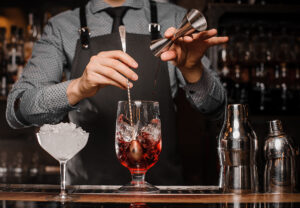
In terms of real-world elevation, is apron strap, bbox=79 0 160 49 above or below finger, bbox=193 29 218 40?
above

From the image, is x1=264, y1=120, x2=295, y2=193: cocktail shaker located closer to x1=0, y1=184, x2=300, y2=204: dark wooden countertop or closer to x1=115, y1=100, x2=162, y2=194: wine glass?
x1=0, y1=184, x2=300, y2=204: dark wooden countertop

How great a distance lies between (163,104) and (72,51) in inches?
18.4

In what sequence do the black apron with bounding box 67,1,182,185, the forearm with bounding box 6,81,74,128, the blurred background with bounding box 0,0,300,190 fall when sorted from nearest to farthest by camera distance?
the forearm with bounding box 6,81,74,128 → the black apron with bounding box 67,1,182,185 → the blurred background with bounding box 0,0,300,190

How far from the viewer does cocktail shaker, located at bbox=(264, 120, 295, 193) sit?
43.2 inches

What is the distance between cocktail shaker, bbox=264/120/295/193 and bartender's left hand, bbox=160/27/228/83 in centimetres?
29

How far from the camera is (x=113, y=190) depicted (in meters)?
1.09

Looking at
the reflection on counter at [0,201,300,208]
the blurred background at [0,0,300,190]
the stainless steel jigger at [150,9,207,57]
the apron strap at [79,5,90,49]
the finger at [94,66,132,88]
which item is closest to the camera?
the reflection on counter at [0,201,300,208]

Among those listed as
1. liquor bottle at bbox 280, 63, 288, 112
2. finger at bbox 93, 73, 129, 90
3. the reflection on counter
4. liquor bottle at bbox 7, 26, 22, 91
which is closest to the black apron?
finger at bbox 93, 73, 129, 90

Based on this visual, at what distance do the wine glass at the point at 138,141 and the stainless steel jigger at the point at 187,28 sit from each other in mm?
163

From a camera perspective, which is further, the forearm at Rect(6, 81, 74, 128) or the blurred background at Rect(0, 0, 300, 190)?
the blurred background at Rect(0, 0, 300, 190)

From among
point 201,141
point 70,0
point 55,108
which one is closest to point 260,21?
point 201,141

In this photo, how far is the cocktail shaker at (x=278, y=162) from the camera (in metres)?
1.10

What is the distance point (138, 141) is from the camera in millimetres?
1027

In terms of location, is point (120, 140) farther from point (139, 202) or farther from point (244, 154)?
point (244, 154)
